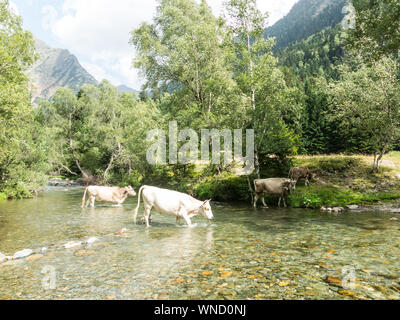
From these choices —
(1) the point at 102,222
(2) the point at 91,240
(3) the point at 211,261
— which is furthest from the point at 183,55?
(3) the point at 211,261

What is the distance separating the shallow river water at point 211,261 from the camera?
223 inches

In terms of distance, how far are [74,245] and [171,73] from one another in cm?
2565

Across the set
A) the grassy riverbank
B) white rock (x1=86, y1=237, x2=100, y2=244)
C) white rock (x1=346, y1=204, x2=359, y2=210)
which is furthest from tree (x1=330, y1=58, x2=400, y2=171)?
white rock (x1=86, y1=237, x2=100, y2=244)

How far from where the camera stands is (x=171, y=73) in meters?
31.4

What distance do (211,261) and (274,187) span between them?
1245 centimetres

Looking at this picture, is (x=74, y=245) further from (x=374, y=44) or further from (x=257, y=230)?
(x=374, y=44)

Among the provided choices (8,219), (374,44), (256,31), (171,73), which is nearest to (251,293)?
(8,219)

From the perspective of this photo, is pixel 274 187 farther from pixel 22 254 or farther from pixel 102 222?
pixel 22 254

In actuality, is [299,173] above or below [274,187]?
above

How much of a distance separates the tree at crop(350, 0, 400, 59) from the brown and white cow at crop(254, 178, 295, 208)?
31.5ft

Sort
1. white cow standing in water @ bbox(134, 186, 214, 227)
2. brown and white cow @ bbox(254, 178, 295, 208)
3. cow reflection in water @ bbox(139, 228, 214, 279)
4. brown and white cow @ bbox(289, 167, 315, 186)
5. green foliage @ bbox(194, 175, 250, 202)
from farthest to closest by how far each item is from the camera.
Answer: green foliage @ bbox(194, 175, 250, 202)
brown and white cow @ bbox(289, 167, 315, 186)
brown and white cow @ bbox(254, 178, 295, 208)
white cow standing in water @ bbox(134, 186, 214, 227)
cow reflection in water @ bbox(139, 228, 214, 279)

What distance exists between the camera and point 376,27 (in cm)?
1570

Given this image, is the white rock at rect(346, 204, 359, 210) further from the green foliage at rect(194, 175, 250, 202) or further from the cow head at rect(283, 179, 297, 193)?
the green foliage at rect(194, 175, 250, 202)

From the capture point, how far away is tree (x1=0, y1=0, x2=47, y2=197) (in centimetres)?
1650
